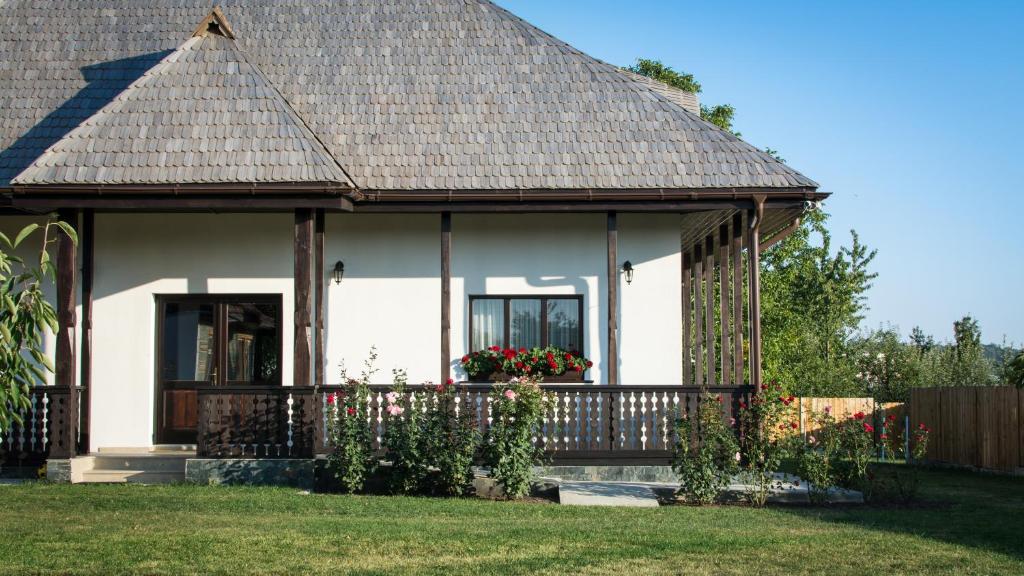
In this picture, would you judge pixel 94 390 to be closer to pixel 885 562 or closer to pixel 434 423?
pixel 434 423

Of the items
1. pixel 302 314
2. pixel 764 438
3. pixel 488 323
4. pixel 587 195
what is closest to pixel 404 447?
pixel 302 314

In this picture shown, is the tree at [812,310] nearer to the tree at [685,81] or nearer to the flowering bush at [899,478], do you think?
the tree at [685,81]

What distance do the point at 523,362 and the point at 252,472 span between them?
Result: 4.14m

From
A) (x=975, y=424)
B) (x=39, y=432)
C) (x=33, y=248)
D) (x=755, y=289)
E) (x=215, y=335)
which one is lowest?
(x=975, y=424)

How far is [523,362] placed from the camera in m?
16.1

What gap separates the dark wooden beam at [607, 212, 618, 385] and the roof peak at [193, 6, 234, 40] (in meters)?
6.57

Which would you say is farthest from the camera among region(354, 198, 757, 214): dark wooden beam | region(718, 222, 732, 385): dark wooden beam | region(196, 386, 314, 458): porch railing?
region(718, 222, 732, 385): dark wooden beam

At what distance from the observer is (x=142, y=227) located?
55.9 ft

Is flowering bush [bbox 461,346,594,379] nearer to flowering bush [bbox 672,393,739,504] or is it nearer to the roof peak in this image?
flowering bush [bbox 672,393,739,504]

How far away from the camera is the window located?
17.1m

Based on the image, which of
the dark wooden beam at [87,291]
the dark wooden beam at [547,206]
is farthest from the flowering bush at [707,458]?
the dark wooden beam at [87,291]

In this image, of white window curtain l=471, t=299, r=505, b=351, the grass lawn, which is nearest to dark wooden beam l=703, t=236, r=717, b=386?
white window curtain l=471, t=299, r=505, b=351

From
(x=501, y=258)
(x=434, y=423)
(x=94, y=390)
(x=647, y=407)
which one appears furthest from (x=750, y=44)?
(x=94, y=390)

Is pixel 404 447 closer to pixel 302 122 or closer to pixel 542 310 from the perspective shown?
pixel 542 310
